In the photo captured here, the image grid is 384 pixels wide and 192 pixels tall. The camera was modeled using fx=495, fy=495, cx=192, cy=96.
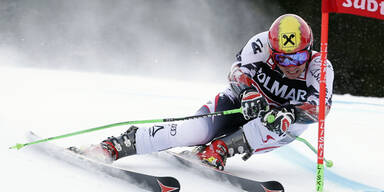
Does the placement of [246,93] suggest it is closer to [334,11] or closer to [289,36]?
[289,36]

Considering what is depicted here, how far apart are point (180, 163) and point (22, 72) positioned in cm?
449

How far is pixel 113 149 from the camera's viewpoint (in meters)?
3.12

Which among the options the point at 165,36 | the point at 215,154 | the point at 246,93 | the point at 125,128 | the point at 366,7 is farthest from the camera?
the point at 165,36

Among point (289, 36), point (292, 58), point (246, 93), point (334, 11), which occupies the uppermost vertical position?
A: point (334, 11)

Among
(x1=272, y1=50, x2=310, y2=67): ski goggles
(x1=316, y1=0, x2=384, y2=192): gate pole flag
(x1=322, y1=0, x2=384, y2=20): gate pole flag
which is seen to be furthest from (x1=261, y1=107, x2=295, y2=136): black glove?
(x1=322, y1=0, x2=384, y2=20): gate pole flag

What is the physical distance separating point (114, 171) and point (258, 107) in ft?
3.07

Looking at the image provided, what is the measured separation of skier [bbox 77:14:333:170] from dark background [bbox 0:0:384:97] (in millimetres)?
8185

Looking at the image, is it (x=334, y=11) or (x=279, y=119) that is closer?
(x=334, y=11)

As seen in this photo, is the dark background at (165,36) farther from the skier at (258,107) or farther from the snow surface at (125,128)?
the skier at (258,107)

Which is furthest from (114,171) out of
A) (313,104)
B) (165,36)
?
(165,36)

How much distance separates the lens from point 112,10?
12844 mm

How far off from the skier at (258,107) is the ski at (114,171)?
0.63ft

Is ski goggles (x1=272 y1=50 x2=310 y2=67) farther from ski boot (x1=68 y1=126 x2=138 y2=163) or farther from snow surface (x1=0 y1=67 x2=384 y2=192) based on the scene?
ski boot (x1=68 y1=126 x2=138 y2=163)

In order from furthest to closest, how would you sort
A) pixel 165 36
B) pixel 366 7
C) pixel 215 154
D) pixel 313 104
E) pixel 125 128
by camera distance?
pixel 165 36 < pixel 125 128 < pixel 215 154 < pixel 313 104 < pixel 366 7
